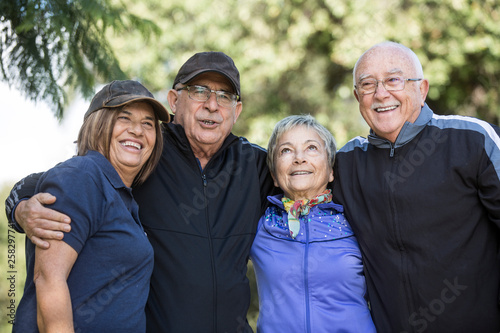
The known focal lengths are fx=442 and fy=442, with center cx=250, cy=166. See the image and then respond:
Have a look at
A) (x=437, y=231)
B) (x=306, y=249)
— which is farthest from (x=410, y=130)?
(x=306, y=249)

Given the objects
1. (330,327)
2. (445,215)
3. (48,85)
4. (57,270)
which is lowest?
(330,327)

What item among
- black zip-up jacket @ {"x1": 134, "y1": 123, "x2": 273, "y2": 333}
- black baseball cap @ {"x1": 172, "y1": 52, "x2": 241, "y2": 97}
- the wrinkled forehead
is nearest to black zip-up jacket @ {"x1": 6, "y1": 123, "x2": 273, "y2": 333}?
black zip-up jacket @ {"x1": 134, "y1": 123, "x2": 273, "y2": 333}

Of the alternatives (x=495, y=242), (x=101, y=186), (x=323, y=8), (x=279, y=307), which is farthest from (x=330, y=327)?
(x=323, y=8)

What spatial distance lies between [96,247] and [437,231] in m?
1.74

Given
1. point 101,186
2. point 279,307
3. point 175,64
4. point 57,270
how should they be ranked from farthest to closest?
point 175,64 < point 279,307 < point 101,186 < point 57,270

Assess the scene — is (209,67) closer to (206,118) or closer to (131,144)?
(206,118)

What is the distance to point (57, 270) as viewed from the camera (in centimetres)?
173

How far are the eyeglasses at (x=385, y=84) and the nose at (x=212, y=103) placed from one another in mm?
914

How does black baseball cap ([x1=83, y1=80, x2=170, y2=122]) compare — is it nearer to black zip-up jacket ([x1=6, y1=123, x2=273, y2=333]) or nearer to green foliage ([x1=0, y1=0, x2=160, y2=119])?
black zip-up jacket ([x1=6, y1=123, x2=273, y2=333])

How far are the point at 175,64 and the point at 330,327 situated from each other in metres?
7.38

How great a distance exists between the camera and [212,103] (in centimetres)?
282

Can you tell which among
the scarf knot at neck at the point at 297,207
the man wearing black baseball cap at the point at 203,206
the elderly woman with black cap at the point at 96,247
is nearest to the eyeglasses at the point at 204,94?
the man wearing black baseball cap at the point at 203,206

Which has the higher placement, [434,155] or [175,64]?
[175,64]

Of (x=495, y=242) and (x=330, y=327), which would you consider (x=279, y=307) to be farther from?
(x=495, y=242)
